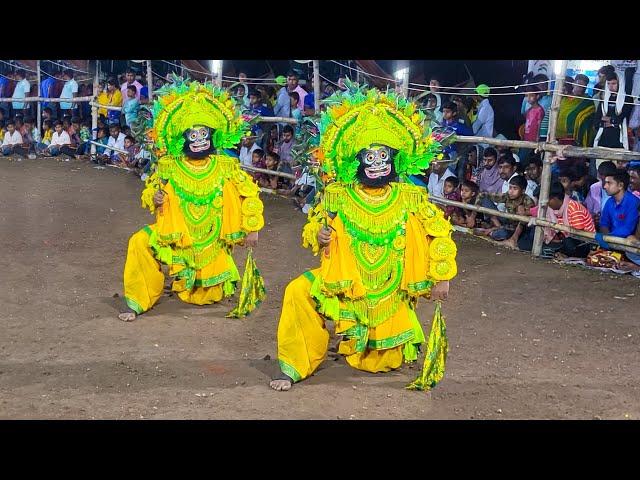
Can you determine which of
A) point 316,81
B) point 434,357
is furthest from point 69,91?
point 434,357

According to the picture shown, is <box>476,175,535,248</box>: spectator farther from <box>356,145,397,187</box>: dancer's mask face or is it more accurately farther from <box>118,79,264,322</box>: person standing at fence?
<box>356,145,397,187</box>: dancer's mask face

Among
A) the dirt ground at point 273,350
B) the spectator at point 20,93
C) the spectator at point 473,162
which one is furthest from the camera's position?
the spectator at point 20,93

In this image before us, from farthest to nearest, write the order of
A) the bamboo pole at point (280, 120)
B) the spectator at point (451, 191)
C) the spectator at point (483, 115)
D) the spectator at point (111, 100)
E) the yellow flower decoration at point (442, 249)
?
1. the spectator at point (111, 100)
2. the bamboo pole at point (280, 120)
3. the spectator at point (451, 191)
4. the spectator at point (483, 115)
5. the yellow flower decoration at point (442, 249)

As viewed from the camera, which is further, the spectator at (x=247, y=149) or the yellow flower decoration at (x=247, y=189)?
the spectator at (x=247, y=149)

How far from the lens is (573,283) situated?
7520 millimetres

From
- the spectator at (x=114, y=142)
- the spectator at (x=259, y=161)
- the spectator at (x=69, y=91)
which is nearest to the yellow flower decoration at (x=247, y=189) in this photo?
the spectator at (x=259, y=161)

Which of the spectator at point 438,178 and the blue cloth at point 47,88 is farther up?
the blue cloth at point 47,88

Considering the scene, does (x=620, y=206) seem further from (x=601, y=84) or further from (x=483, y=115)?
(x=483, y=115)

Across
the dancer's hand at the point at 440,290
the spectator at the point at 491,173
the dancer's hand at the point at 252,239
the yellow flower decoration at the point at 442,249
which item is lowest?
the dancer's hand at the point at 440,290

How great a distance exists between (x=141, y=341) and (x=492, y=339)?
268 centimetres

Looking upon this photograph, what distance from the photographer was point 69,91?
16344 mm

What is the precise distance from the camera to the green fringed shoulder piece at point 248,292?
6.42m

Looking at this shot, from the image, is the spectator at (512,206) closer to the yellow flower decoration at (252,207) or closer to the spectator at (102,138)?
the yellow flower decoration at (252,207)

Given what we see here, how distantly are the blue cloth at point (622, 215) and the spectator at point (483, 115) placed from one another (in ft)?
6.48
